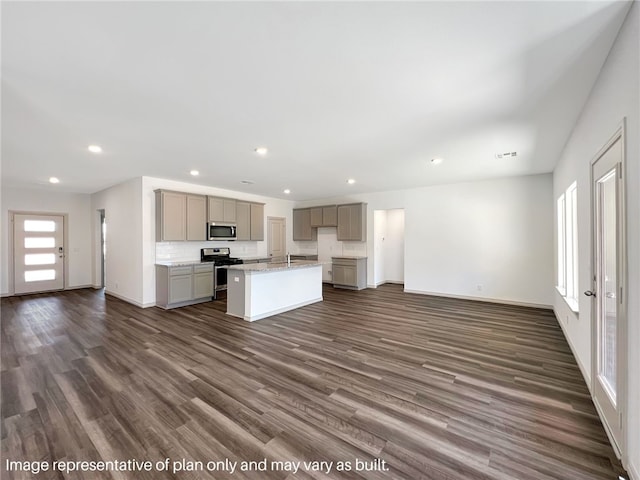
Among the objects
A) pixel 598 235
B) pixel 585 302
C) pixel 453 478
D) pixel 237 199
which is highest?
pixel 237 199

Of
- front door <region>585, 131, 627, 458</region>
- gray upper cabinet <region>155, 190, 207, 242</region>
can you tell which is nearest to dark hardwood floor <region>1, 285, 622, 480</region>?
front door <region>585, 131, 627, 458</region>

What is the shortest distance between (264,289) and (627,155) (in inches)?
175

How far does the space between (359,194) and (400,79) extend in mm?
5659

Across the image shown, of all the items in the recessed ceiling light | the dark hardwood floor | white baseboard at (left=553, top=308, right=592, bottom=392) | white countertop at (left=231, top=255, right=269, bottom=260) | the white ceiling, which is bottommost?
the dark hardwood floor

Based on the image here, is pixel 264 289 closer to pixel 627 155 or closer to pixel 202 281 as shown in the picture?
pixel 202 281

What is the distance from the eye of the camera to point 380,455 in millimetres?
1729

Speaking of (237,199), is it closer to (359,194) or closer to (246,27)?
(359,194)

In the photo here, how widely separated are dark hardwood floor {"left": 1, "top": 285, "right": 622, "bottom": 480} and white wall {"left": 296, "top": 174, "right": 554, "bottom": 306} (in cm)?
150

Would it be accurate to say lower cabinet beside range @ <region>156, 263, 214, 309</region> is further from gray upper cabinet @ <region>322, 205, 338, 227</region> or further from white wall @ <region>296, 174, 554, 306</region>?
white wall @ <region>296, 174, 554, 306</region>

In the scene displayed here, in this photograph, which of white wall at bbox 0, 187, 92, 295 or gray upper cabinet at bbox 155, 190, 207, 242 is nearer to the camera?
gray upper cabinet at bbox 155, 190, 207, 242

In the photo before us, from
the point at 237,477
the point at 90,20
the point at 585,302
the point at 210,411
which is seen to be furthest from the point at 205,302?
the point at 585,302

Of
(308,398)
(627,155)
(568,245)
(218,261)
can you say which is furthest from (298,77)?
(218,261)

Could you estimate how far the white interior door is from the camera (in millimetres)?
6647

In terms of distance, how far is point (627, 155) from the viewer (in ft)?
5.39
